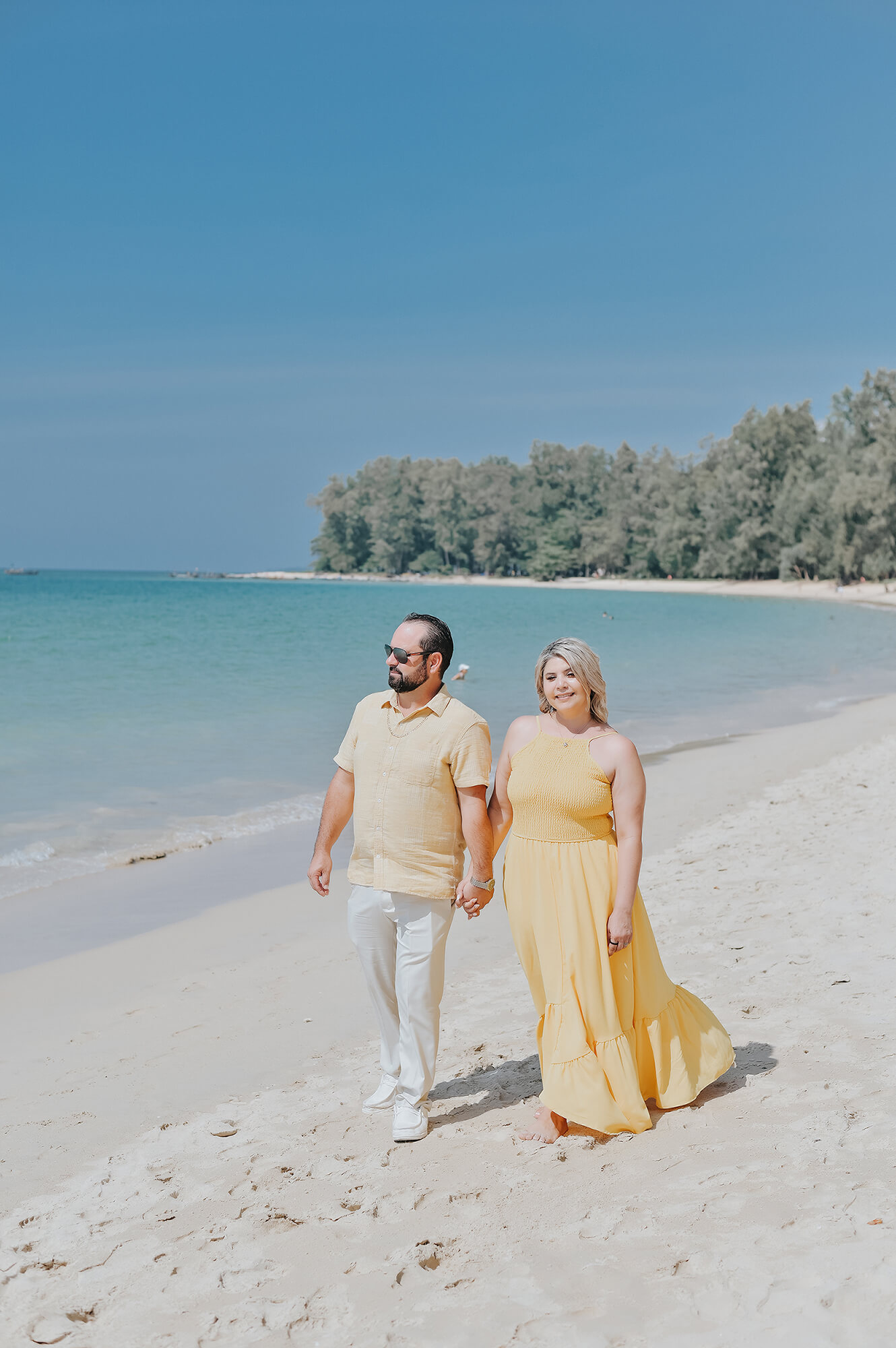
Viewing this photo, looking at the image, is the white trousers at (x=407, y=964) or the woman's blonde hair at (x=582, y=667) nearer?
the woman's blonde hair at (x=582, y=667)

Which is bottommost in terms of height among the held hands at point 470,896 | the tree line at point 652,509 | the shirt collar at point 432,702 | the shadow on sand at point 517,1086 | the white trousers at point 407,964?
the shadow on sand at point 517,1086

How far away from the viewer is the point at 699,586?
311 feet

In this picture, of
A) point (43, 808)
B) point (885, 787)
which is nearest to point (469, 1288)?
point (885, 787)

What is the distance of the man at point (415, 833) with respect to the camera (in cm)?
364

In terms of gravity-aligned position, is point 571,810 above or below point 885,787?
above

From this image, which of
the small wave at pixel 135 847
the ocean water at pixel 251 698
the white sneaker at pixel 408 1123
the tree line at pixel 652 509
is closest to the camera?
the white sneaker at pixel 408 1123

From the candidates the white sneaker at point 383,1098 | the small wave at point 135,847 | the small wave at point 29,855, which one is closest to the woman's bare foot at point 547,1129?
the white sneaker at point 383,1098

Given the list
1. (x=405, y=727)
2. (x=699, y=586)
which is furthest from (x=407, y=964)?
(x=699, y=586)

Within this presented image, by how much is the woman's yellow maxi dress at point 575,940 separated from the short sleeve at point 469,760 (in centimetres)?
12

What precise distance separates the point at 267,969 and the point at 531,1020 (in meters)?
1.82

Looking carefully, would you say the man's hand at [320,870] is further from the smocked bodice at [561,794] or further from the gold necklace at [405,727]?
the smocked bodice at [561,794]

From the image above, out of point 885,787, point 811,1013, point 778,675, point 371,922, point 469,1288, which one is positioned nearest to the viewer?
point 469,1288

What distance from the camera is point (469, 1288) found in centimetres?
285

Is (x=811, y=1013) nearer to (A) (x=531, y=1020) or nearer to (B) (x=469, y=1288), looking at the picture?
(A) (x=531, y=1020)
